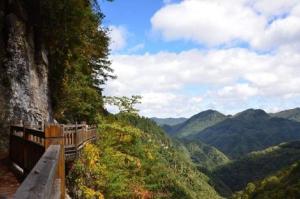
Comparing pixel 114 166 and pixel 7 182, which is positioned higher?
pixel 7 182

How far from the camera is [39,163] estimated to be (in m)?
3.82

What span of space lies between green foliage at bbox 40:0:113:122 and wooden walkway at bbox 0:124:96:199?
26.8 ft

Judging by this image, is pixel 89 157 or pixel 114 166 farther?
pixel 114 166

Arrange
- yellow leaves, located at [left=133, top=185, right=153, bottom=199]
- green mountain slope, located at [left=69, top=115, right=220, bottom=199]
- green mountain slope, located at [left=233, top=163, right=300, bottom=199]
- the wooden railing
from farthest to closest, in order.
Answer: green mountain slope, located at [left=233, top=163, right=300, bottom=199] → yellow leaves, located at [left=133, top=185, right=153, bottom=199] → green mountain slope, located at [left=69, top=115, right=220, bottom=199] → the wooden railing

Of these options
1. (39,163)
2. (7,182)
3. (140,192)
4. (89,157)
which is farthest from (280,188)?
(39,163)

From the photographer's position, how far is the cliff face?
2102 cm

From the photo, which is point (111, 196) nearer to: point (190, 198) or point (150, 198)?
point (150, 198)

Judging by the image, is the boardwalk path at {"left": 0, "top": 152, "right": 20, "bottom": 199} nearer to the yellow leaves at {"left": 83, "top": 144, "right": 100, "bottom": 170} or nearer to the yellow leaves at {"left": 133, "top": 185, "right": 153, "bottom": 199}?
the yellow leaves at {"left": 83, "top": 144, "right": 100, "bottom": 170}

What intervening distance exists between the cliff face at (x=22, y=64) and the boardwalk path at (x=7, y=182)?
23.0 ft

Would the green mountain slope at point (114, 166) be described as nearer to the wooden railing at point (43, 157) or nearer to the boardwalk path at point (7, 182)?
the wooden railing at point (43, 157)

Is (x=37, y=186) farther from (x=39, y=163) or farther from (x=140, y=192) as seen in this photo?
(x=140, y=192)

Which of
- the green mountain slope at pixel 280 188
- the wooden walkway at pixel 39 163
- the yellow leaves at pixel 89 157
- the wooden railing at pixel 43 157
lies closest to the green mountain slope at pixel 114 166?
the yellow leaves at pixel 89 157

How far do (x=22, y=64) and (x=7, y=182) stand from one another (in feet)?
40.6

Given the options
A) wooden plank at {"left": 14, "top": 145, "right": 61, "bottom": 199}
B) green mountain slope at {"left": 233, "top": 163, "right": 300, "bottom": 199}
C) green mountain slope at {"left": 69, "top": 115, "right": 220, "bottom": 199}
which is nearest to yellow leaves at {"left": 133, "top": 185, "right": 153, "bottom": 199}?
green mountain slope at {"left": 69, "top": 115, "right": 220, "bottom": 199}
